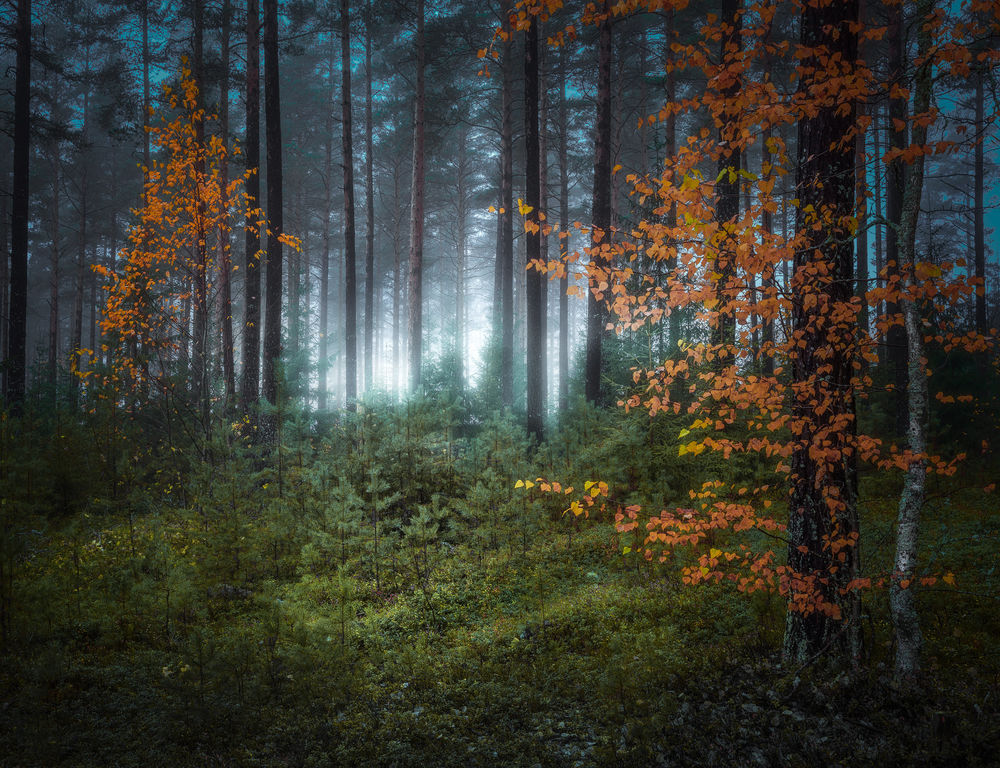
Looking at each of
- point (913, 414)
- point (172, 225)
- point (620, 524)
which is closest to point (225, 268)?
point (172, 225)

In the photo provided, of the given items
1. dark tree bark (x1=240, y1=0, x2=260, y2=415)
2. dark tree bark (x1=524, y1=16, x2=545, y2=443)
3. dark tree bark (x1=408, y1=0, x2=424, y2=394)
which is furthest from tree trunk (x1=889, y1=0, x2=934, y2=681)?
dark tree bark (x1=408, y1=0, x2=424, y2=394)

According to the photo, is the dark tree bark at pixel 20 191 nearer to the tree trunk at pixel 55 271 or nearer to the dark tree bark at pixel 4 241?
the tree trunk at pixel 55 271

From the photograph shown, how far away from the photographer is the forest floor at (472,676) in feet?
11.6

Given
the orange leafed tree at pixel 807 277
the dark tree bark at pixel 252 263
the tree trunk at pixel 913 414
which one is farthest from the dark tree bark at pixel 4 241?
the tree trunk at pixel 913 414

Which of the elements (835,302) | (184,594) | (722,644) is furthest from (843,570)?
(184,594)

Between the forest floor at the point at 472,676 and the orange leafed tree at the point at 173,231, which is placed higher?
the orange leafed tree at the point at 173,231

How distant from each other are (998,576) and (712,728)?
166 inches

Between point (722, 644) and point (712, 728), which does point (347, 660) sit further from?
point (722, 644)

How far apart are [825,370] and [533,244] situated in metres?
10.7

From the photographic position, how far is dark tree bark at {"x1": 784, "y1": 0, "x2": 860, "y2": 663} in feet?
12.5

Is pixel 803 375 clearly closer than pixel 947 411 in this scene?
Yes

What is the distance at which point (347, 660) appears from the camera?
4809 millimetres

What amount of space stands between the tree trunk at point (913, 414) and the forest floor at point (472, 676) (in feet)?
1.21

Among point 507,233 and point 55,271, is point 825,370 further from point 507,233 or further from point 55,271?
point 55,271
